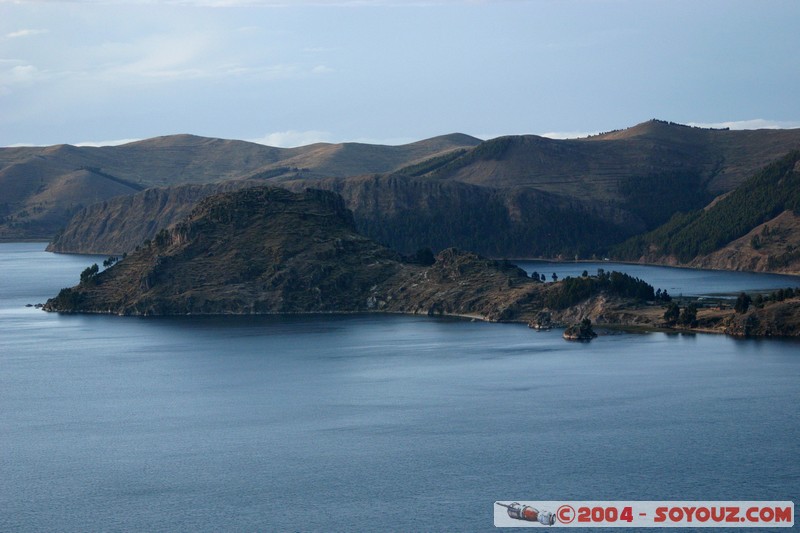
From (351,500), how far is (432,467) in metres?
11.1

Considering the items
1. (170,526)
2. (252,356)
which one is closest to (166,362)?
(252,356)

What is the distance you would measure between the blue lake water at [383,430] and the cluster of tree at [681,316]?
22.6 feet

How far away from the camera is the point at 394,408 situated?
13338 centimetres

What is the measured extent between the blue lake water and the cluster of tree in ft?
22.6

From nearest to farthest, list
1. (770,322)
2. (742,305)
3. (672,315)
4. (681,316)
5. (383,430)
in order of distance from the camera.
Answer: (383,430)
(770,322)
(742,305)
(681,316)
(672,315)

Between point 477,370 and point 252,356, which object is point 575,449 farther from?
point 252,356

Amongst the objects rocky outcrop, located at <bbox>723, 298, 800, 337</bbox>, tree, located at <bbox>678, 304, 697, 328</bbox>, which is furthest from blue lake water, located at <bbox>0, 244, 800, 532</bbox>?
tree, located at <bbox>678, 304, 697, 328</bbox>

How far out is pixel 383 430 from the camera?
395 feet

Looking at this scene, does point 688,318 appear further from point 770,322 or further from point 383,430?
point 383,430

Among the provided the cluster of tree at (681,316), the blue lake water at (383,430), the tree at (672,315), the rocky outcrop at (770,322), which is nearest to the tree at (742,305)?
the rocky outcrop at (770,322)

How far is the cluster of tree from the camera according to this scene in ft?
621

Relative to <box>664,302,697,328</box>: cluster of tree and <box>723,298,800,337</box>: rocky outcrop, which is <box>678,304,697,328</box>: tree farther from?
<box>723,298,800,337</box>: rocky outcrop

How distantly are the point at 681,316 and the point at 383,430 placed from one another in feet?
271

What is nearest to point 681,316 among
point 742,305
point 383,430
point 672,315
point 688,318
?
point 688,318
